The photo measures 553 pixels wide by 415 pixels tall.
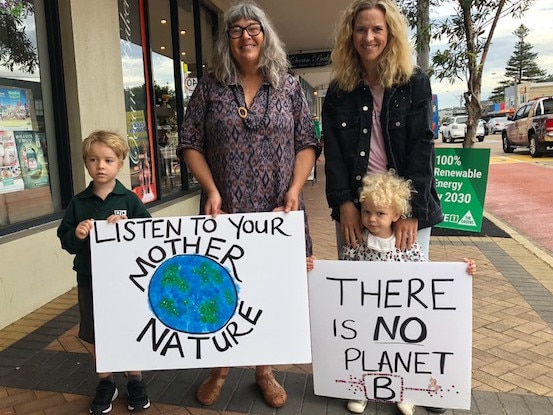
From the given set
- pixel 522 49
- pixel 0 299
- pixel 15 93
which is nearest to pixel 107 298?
pixel 0 299

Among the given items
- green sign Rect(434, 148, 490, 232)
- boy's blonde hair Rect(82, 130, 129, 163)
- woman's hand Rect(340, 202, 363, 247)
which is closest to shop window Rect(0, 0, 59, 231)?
boy's blonde hair Rect(82, 130, 129, 163)

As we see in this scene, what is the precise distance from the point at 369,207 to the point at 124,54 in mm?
4137

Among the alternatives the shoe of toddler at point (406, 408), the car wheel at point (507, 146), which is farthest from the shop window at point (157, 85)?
the car wheel at point (507, 146)

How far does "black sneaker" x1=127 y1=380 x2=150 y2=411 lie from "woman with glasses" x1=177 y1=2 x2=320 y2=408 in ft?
3.26

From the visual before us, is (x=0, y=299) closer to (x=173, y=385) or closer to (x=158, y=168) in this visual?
(x=173, y=385)

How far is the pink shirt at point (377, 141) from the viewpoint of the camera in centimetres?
239

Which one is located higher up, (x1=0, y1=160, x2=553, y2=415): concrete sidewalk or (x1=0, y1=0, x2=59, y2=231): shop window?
(x1=0, y1=0, x2=59, y2=231): shop window

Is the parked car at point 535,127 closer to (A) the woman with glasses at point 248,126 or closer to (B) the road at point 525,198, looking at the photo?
(B) the road at point 525,198

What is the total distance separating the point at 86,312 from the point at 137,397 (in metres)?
0.52

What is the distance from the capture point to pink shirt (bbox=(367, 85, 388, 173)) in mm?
2392

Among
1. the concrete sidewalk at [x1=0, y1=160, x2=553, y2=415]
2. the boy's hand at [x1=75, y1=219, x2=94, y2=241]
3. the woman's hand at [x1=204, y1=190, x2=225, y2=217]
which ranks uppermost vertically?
the woman's hand at [x1=204, y1=190, x2=225, y2=217]

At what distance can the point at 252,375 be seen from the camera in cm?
289

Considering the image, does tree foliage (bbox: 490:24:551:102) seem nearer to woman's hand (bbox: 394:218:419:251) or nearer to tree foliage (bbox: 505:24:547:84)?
tree foliage (bbox: 505:24:547:84)

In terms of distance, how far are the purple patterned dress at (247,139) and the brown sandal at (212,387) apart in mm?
904
